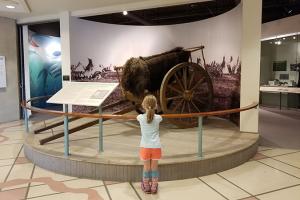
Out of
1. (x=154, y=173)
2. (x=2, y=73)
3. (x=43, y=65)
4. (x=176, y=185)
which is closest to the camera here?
(x=154, y=173)

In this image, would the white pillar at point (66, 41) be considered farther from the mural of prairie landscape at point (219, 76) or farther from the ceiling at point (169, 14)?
the ceiling at point (169, 14)

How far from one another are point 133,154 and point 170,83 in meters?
2.02

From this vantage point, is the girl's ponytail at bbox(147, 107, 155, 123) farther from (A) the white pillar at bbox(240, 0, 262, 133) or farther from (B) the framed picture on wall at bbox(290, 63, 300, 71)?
(B) the framed picture on wall at bbox(290, 63, 300, 71)

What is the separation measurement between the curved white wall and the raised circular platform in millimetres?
2344

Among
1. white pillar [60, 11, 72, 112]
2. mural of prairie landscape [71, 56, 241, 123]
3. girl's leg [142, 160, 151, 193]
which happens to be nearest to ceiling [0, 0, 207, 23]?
white pillar [60, 11, 72, 112]

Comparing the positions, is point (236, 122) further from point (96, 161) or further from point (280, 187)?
point (96, 161)

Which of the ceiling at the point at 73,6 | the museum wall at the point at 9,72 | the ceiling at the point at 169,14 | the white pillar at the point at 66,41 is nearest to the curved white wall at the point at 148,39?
the white pillar at the point at 66,41

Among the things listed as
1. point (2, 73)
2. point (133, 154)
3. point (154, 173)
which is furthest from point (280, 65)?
point (2, 73)

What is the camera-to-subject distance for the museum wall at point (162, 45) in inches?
243

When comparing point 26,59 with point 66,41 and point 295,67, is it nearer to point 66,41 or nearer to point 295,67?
point 66,41

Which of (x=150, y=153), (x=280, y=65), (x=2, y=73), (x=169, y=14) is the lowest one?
(x=150, y=153)

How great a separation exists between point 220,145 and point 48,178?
8.07ft

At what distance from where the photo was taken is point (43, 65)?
9.10m

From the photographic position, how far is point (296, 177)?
3.44 m
